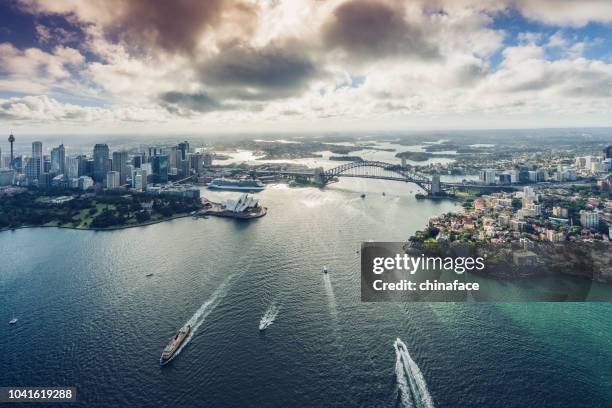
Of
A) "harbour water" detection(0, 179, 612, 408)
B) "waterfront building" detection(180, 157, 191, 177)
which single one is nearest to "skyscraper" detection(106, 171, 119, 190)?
"waterfront building" detection(180, 157, 191, 177)

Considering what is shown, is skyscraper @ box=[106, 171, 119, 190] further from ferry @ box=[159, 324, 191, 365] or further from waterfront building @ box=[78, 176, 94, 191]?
ferry @ box=[159, 324, 191, 365]

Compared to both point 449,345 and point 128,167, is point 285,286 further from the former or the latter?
point 128,167

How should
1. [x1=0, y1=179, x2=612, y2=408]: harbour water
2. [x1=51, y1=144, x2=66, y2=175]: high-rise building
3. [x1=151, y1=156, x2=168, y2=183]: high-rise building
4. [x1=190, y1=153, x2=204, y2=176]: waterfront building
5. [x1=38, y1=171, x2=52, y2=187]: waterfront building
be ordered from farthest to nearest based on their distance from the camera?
[x1=190, y1=153, x2=204, y2=176]: waterfront building
[x1=151, y1=156, x2=168, y2=183]: high-rise building
[x1=51, y1=144, x2=66, y2=175]: high-rise building
[x1=38, y1=171, x2=52, y2=187]: waterfront building
[x1=0, y1=179, x2=612, y2=408]: harbour water

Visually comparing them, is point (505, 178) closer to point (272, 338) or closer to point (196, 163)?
point (272, 338)

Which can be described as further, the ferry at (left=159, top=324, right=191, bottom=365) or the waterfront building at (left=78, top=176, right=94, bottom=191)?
the waterfront building at (left=78, top=176, right=94, bottom=191)

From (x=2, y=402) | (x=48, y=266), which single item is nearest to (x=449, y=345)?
(x=2, y=402)

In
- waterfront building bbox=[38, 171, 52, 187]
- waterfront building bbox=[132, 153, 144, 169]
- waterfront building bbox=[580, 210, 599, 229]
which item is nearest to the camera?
waterfront building bbox=[580, 210, 599, 229]
